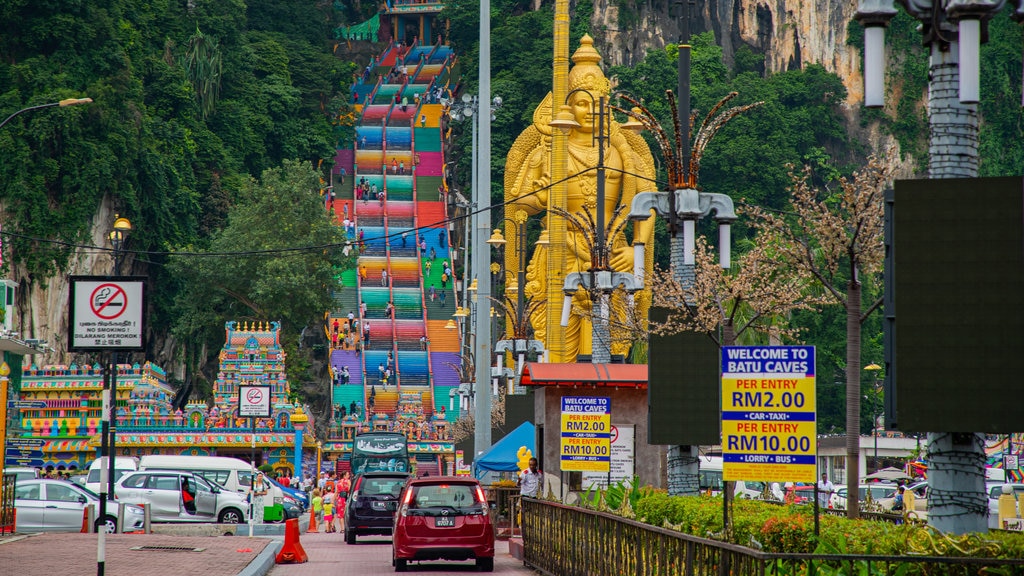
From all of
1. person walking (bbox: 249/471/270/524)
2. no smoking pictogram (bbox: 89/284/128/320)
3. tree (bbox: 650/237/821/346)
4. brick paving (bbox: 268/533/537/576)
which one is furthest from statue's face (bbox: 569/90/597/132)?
no smoking pictogram (bbox: 89/284/128/320)

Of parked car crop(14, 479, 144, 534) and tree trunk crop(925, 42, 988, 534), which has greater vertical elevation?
tree trunk crop(925, 42, 988, 534)

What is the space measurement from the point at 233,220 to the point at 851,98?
4407 centimetres

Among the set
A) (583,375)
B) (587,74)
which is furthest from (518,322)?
(583,375)

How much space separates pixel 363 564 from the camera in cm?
2250

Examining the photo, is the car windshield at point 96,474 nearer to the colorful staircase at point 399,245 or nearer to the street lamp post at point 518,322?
the street lamp post at point 518,322

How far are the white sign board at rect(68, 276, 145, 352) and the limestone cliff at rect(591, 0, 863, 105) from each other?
87547mm

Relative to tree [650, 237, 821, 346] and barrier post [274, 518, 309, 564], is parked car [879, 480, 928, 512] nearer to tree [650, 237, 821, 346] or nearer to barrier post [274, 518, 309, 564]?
tree [650, 237, 821, 346]

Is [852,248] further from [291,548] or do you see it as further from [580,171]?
[580,171]

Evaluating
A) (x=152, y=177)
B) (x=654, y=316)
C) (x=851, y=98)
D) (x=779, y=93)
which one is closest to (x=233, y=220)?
(x=152, y=177)

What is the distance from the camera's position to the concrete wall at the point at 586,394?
83.7ft

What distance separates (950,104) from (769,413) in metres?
2.61

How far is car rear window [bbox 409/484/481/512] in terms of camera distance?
20781mm

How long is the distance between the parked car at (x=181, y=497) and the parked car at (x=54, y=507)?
2.79 meters

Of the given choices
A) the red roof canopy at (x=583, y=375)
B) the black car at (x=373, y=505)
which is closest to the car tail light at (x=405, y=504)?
the red roof canopy at (x=583, y=375)
